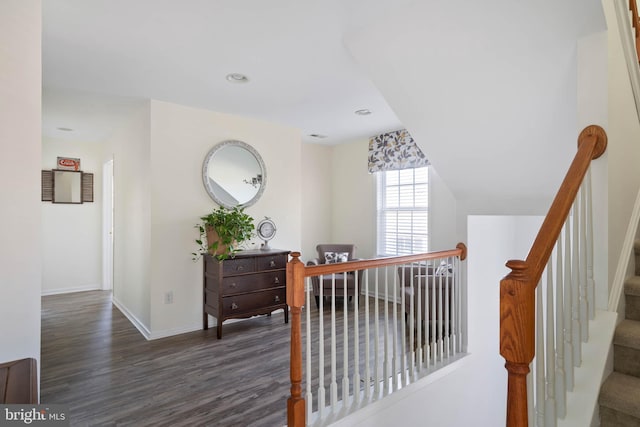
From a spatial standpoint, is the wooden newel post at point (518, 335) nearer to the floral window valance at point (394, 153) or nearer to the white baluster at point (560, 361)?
the white baluster at point (560, 361)

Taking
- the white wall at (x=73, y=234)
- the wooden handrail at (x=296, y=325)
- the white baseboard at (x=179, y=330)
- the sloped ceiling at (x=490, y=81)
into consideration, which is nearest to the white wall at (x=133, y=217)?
the white baseboard at (x=179, y=330)

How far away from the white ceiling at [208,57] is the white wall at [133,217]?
38cm

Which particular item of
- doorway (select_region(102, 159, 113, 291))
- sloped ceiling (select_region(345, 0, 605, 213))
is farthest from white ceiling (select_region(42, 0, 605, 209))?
doorway (select_region(102, 159, 113, 291))

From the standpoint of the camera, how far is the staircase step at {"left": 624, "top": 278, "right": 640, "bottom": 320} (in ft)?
5.38

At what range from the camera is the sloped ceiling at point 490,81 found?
6.11 feet

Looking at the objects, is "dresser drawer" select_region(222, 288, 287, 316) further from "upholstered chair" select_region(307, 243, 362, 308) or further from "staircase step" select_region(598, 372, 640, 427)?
"staircase step" select_region(598, 372, 640, 427)

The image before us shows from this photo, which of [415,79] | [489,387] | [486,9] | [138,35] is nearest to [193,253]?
[138,35]

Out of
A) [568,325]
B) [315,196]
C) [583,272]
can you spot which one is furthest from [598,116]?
[315,196]

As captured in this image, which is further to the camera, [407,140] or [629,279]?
[407,140]

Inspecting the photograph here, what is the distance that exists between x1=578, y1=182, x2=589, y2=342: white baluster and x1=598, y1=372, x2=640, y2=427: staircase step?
0.20m

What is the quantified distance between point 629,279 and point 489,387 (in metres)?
1.73

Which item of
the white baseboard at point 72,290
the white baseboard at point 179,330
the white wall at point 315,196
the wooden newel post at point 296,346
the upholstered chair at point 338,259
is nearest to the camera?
the wooden newel post at point 296,346

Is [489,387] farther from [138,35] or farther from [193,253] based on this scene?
[138,35]

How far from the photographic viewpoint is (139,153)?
3.94 m
